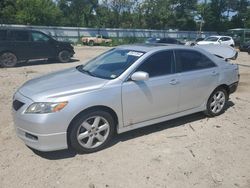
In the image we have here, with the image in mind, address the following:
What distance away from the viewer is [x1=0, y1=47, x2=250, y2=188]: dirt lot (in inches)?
156

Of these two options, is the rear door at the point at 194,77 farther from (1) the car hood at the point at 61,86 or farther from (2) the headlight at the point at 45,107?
(2) the headlight at the point at 45,107

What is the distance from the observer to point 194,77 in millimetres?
5684

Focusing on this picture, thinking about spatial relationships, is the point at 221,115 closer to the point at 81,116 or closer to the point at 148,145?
the point at 148,145

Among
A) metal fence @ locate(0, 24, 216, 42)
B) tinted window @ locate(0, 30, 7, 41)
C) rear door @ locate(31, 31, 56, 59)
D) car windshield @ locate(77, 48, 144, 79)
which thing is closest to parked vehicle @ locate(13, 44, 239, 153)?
car windshield @ locate(77, 48, 144, 79)

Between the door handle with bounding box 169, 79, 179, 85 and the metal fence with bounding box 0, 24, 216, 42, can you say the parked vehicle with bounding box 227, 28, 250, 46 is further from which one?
the door handle with bounding box 169, 79, 179, 85

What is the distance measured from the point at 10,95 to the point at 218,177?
582cm

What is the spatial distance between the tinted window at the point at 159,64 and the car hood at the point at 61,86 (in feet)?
2.60

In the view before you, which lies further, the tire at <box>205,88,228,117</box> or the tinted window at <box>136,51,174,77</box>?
the tire at <box>205,88,228,117</box>

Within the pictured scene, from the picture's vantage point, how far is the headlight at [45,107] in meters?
4.23

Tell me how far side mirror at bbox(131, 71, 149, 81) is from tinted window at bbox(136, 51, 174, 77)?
225 millimetres

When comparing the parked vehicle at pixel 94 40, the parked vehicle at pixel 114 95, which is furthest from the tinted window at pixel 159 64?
the parked vehicle at pixel 94 40

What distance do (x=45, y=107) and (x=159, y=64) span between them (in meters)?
2.08

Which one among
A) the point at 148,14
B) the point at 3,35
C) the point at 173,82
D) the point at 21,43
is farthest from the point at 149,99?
the point at 148,14

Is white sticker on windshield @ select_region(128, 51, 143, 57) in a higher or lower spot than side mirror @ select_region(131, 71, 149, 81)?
higher
